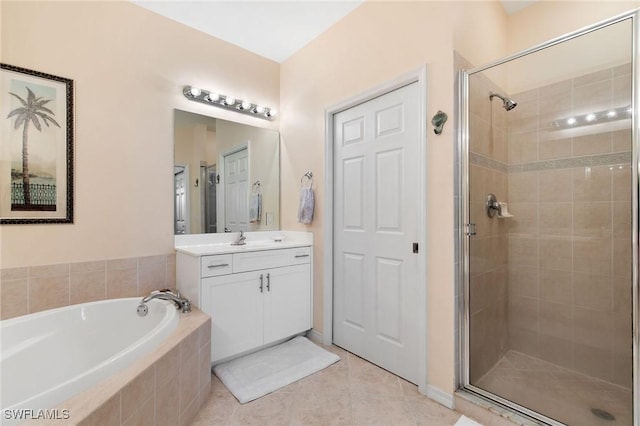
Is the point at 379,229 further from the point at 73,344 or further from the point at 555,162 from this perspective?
the point at 73,344

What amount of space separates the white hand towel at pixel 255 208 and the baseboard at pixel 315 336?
1146mm

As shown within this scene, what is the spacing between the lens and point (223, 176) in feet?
8.64

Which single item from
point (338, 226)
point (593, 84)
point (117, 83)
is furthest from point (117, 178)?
point (593, 84)

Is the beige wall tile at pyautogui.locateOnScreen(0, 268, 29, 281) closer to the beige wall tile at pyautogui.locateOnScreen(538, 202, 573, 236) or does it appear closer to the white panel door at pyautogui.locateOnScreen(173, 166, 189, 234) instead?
the white panel door at pyautogui.locateOnScreen(173, 166, 189, 234)

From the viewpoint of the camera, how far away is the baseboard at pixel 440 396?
164cm

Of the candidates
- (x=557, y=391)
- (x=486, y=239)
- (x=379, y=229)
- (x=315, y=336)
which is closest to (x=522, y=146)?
(x=486, y=239)

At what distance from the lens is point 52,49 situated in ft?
6.03

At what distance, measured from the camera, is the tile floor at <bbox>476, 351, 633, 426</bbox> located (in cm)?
146

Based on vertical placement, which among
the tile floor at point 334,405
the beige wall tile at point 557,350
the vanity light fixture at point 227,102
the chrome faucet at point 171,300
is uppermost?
the vanity light fixture at point 227,102

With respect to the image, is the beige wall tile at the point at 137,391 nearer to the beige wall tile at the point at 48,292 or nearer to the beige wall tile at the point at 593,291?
the beige wall tile at the point at 48,292

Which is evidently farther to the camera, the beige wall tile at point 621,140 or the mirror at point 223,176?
the mirror at point 223,176

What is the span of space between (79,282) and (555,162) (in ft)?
10.6

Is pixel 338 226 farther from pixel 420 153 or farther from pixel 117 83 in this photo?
pixel 117 83

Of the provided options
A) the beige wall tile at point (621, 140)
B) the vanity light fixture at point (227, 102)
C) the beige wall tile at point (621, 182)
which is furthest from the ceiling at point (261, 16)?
the beige wall tile at point (621, 182)
